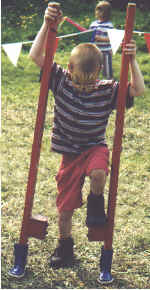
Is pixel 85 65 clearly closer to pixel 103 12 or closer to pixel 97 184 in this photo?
pixel 97 184

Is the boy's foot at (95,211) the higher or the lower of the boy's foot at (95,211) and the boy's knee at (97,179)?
the lower

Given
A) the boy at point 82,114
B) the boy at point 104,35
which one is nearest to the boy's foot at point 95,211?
the boy at point 82,114

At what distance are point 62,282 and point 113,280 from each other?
336 millimetres

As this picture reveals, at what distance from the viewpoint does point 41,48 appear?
3.08m

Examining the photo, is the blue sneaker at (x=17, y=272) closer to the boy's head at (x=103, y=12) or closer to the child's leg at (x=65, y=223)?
the child's leg at (x=65, y=223)

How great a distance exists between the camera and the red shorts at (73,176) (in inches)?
121

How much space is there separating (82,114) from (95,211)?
0.61m

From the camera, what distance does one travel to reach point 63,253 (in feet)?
11.1

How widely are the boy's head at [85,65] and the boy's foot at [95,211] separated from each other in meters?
0.69

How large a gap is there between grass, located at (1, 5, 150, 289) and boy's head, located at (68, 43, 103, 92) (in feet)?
4.14

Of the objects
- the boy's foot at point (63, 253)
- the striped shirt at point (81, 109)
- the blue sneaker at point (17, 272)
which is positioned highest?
the striped shirt at point (81, 109)

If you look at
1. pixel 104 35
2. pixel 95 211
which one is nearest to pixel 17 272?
pixel 95 211

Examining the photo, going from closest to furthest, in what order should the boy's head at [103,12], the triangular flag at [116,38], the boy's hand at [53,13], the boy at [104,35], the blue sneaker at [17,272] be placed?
the boy's hand at [53,13], the blue sneaker at [17,272], the triangular flag at [116,38], the boy at [104,35], the boy's head at [103,12]

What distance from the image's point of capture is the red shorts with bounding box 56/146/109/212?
121 inches
